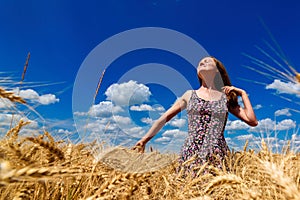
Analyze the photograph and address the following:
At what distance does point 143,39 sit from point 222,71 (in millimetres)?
1754

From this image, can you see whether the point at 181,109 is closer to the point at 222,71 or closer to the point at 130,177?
the point at 222,71

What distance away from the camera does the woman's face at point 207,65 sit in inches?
122

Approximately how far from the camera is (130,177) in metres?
1.26

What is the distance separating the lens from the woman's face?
309cm

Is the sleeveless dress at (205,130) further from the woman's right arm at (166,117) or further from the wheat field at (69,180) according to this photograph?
the wheat field at (69,180)

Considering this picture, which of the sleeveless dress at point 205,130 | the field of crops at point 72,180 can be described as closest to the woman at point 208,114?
the sleeveless dress at point 205,130

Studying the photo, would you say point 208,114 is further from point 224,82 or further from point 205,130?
point 224,82

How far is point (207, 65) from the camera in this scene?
310cm

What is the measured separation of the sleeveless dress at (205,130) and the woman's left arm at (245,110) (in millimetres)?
146

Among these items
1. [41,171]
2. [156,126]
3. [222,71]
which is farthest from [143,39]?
[41,171]

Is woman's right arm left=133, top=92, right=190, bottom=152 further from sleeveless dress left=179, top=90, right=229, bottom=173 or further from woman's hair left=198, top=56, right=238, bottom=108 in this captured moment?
woman's hair left=198, top=56, right=238, bottom=108

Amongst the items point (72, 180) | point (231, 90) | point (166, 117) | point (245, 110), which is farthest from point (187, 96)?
point (72, 180)

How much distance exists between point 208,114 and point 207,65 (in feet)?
1.64

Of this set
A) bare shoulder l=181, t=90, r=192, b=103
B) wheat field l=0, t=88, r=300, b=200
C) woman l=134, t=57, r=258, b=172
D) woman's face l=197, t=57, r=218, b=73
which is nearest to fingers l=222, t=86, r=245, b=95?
woman l=134, t=57, r=258, b=172
